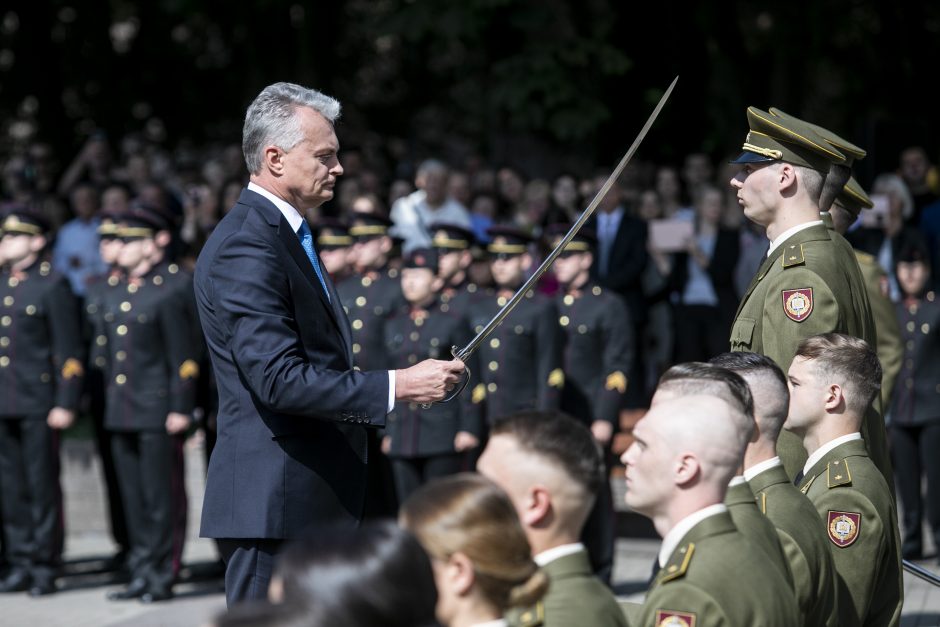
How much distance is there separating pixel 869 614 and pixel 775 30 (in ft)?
39.2

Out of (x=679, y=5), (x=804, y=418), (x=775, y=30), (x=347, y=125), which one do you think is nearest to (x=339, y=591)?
(x=804, y=418)

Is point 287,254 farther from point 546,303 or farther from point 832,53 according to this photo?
point 832,53

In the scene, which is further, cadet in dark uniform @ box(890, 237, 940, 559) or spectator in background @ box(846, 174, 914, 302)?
spectator in background @ box(846, 174, 914, 302)

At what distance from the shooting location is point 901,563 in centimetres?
460

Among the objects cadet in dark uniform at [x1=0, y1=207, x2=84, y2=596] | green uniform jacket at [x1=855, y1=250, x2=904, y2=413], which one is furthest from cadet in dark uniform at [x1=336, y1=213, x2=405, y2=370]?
green uniform jacket at [x1=855, y1=250, x2=904, y2=413]

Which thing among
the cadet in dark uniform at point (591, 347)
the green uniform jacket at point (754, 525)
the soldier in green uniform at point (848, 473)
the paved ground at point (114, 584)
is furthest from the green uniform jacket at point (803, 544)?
the cadet in dark uniform at point (591, 347)

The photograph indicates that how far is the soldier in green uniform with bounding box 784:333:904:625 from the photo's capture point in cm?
433

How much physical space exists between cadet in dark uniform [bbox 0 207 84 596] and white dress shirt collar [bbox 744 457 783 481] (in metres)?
5.79

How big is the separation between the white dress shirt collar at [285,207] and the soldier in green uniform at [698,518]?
137 cm

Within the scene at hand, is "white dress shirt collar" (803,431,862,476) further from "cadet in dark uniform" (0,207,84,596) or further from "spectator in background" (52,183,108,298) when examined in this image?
"spectator in background" (52,183,108,298)

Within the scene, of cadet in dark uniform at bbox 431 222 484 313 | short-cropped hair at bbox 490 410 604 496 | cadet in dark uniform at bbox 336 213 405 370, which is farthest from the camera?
cadet in dark uniform at bbox 336 213 405 370

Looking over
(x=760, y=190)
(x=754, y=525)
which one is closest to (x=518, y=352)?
(x=760, y=190)

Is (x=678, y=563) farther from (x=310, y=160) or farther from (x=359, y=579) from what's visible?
(x=310, y=160)

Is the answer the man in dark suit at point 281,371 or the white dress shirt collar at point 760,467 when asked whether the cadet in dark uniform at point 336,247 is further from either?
the white dress shirt collar at point 760,467
